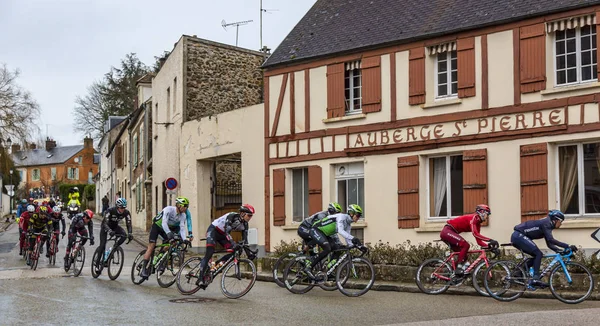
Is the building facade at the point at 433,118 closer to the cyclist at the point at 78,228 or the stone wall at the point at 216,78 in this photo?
the cyclist at the point at 78,228

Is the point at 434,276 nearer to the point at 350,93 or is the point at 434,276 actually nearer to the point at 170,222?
the point at 170,222

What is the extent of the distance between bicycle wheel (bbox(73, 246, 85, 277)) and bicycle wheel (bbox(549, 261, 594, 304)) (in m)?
10.2

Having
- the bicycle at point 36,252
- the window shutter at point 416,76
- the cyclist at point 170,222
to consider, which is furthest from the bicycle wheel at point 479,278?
the bicycle at point 36,252

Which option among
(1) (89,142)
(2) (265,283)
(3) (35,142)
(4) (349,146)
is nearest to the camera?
(2) (265,283)

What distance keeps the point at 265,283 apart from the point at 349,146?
18.4ft

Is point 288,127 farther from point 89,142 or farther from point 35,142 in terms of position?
point 89,142

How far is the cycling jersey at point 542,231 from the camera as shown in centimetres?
1428

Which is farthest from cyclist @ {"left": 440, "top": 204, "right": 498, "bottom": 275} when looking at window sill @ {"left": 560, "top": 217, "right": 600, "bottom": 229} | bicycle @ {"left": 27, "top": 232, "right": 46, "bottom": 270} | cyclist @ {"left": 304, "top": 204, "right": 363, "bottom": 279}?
bicycle @ {"left": 27, "top": 232, "right": 46, "bottom": 270}

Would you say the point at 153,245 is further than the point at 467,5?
No

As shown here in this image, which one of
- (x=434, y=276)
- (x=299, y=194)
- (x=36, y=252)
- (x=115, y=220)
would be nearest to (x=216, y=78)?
(x=299, y=194)

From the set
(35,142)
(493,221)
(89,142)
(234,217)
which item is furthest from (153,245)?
(89,142)

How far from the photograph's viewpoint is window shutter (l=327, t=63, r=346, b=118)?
2284cm

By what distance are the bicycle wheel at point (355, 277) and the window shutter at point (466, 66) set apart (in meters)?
6.34

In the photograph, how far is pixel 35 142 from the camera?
40.9 metres
